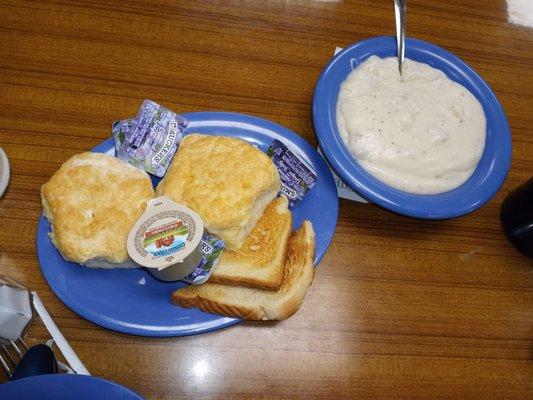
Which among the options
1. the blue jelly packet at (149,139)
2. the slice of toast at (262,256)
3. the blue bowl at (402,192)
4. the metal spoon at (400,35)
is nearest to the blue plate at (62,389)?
the slice of toast at (262,256)

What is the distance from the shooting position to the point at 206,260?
1088mm

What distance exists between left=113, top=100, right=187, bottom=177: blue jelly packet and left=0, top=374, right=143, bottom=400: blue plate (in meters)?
0.59

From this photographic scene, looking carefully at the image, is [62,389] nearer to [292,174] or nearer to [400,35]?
[292,174]

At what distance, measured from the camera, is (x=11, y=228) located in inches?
47.4

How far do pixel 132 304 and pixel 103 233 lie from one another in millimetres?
185

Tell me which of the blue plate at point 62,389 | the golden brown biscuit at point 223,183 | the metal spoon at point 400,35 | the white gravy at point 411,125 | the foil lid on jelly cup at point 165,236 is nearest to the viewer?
the blue plate at point 62,389

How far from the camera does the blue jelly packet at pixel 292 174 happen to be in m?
1.23

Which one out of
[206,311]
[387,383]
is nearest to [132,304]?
[206,311]

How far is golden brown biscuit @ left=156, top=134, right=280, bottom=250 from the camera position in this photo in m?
1.09

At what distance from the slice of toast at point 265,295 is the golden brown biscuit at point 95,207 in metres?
0.19

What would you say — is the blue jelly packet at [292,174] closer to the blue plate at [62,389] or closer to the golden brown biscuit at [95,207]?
the golden brown biscuit at [95,207]

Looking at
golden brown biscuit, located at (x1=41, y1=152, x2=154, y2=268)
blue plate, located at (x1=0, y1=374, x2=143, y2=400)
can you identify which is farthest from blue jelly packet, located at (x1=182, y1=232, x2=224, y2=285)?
blue plate, located at (x1=0, y1=374, x2=143, y2=400)

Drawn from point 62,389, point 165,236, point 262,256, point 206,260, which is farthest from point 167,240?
point 62,389

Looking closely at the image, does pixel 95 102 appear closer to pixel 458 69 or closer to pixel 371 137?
pixel 371 137
